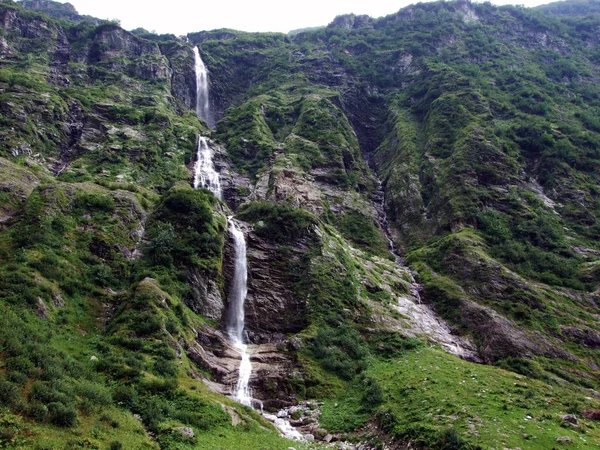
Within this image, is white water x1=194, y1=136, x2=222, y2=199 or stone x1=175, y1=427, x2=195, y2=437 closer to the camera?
stone x1=175, y1=427, x2=195, y2=437

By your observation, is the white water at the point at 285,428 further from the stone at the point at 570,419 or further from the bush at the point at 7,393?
the stone at the point at 570,419

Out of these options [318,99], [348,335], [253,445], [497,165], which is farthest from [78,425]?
[318,99]

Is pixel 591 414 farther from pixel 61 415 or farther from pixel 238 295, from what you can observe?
pixel 61 415

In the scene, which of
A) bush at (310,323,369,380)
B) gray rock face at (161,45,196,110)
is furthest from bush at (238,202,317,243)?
gray rock face at (161,45,196,110)

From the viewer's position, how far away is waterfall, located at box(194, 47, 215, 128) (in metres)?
117

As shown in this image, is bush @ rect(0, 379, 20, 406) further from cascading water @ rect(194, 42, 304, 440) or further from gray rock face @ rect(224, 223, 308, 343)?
gray rock face @ rect(224, 223, 308, 343)

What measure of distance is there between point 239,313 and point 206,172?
40.0m

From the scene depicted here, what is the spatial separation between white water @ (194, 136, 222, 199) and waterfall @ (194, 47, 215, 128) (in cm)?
3494

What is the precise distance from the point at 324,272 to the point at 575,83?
109573mm

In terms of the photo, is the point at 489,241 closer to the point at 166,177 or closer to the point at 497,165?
the point at 497,165

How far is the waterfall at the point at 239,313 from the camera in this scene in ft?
105

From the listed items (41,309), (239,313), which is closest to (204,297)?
(239,313)

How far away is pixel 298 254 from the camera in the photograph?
163ft

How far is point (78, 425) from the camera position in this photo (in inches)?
663
